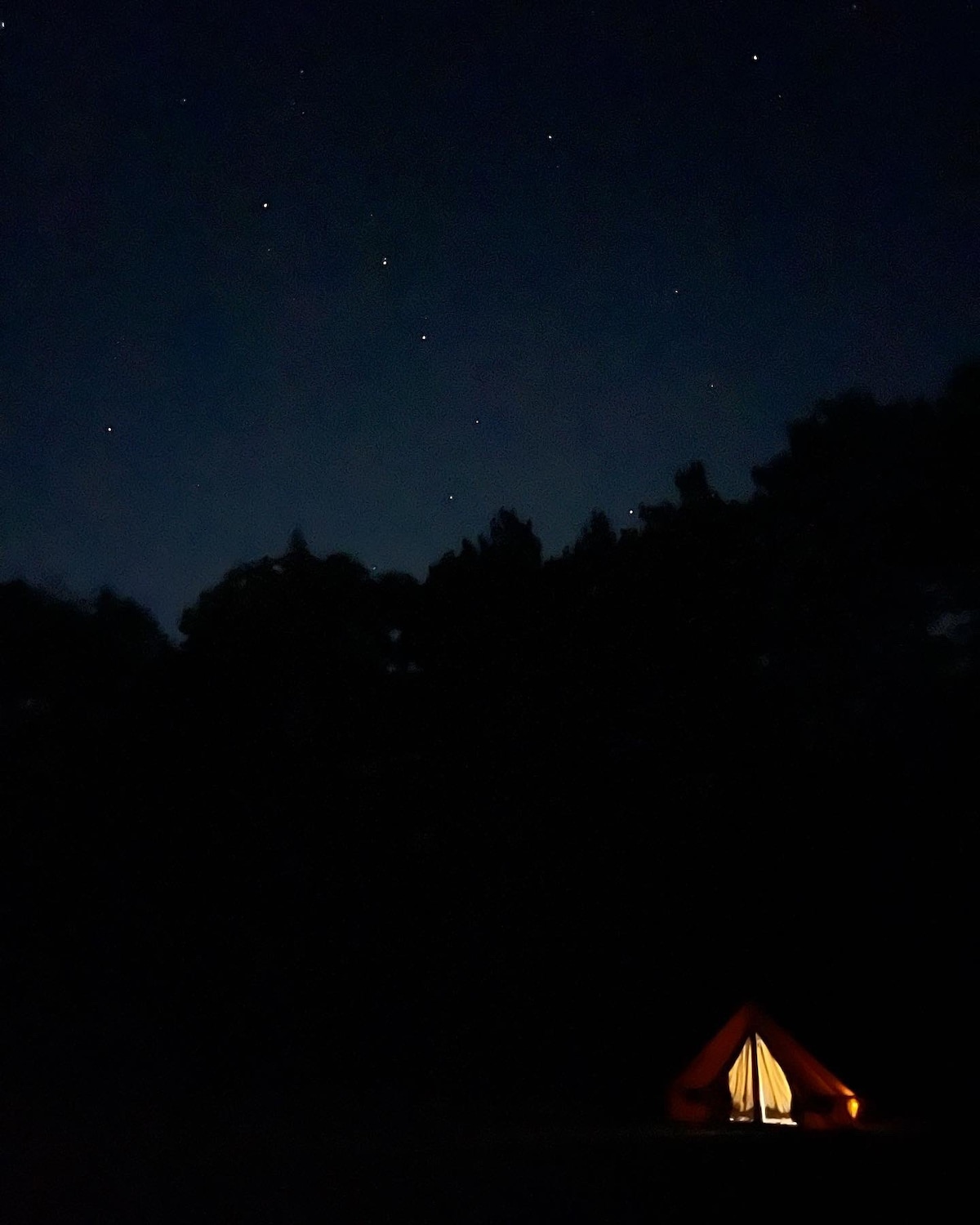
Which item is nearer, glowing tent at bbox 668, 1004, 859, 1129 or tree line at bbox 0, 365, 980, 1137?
glowing tent at bbox 668, 1004, 859, 1129

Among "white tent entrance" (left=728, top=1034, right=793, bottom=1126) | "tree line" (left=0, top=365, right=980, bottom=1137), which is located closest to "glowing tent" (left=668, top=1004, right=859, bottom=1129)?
"white tent entrance" (left=728, top=1034, right=793, bottom=1126)

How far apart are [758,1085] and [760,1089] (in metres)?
0.02

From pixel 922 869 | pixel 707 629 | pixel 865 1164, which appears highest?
pixel 707 629

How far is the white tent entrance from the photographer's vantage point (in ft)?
30.6

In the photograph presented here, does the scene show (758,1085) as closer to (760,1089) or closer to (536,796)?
(760,1089)

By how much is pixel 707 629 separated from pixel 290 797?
4.53 m

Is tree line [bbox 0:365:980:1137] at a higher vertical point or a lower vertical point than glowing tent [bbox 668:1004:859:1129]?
higher

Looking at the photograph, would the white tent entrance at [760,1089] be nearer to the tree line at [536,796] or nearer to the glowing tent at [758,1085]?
the glowing tent at [758,1085]

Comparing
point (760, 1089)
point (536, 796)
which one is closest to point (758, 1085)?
point (760, 1089)

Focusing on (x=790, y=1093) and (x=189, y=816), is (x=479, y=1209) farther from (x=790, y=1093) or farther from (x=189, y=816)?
(x=189, y=816)

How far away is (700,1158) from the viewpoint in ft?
24.6

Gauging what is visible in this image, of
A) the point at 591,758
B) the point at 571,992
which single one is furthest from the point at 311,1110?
the point at 591,758

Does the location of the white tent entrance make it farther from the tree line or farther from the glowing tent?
the tree line

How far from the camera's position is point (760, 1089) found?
30.8ft
